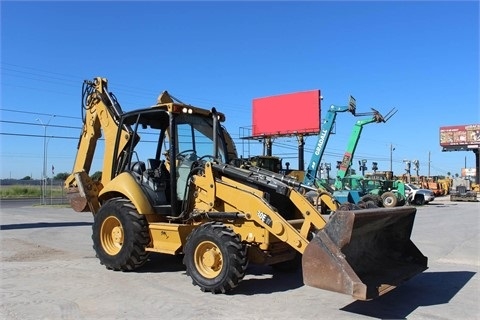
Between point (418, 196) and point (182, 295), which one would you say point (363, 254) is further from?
point (418, 196)

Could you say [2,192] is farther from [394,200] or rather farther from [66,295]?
[66,295]

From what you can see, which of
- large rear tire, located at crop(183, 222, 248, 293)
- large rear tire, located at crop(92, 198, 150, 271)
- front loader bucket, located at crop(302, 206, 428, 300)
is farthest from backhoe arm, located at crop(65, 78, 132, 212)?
front loader bucket, located at crop(302, 206, 428, 300)

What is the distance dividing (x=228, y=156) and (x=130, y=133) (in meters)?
1.95

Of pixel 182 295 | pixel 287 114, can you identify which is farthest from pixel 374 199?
pixel 182 295

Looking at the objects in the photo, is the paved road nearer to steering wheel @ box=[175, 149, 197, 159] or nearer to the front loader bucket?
the front loader bucket

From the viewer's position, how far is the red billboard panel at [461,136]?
8944 cm

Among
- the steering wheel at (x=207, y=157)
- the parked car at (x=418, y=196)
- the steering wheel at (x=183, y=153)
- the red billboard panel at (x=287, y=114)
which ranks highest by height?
the red billboard panel at (x=287, y=114)

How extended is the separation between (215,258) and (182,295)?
0.70 meters

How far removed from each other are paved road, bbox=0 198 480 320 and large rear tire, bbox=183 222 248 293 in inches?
8.0

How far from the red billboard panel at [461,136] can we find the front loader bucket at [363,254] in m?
89.4

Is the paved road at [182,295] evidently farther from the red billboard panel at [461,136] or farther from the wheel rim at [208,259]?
the red billboard panel at [461,136]

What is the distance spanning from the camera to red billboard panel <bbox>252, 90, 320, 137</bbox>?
4591cm

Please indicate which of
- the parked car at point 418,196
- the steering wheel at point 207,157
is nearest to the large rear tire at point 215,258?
the steering wheel at point 207,157

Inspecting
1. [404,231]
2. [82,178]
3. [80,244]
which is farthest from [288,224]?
[80,244]
